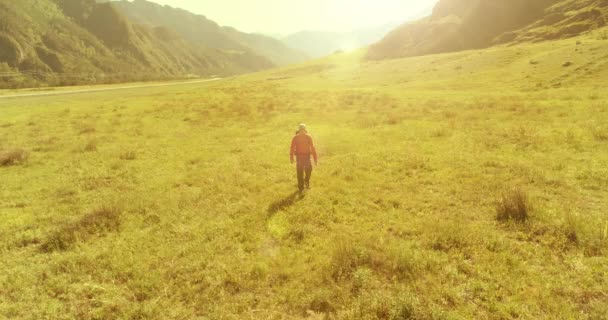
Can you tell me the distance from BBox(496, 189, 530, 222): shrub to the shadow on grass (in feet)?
21.6

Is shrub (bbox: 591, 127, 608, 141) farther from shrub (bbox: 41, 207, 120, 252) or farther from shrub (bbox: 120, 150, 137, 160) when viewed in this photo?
shrub (bbox: 120, 150, 137, 160)

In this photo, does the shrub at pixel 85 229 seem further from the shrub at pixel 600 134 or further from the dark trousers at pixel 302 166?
the shrub at pixel 600 134

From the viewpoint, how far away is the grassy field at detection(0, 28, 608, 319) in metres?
6.78

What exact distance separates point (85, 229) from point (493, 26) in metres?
120

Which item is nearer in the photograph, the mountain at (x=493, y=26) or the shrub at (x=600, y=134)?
the shrub at (x=600, y=134)

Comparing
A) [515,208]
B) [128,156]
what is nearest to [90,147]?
[128,156]

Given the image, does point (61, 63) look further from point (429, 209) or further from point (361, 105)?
point (429, 209)

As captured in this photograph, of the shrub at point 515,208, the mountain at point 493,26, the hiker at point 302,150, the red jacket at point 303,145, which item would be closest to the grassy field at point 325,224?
the shrub at point 515,208

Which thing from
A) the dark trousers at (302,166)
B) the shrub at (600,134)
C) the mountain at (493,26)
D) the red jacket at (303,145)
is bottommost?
the shrub at (600,134)

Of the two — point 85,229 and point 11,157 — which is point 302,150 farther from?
point 11,157

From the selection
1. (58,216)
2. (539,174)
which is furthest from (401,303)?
(58,216)

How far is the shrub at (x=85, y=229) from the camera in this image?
30.7 feet

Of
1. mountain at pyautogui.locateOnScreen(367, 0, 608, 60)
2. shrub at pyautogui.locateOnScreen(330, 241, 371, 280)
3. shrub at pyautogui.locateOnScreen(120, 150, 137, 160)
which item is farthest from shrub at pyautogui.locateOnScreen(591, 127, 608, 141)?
mountain at pyautogui.locateOnScreen(367, 0, 608, 60)

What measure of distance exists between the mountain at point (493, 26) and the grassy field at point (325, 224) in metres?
67.7
